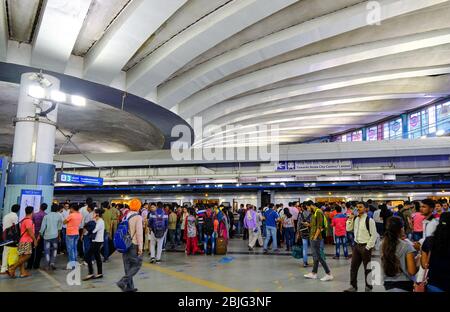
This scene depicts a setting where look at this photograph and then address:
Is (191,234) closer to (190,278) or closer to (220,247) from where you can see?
(220,247)

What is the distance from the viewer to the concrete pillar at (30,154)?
8.41 meters

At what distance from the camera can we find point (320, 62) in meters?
9.84

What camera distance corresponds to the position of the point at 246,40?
8.83 metres

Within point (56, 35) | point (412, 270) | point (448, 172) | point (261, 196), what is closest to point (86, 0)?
point (56, 35)

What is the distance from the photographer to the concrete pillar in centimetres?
841

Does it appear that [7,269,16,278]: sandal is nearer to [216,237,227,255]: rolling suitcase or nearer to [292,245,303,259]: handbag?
[216,237,227,255]: rolling suitcase

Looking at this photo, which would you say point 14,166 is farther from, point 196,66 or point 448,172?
point 448,172

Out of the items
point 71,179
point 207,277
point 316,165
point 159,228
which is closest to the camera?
point 207,277

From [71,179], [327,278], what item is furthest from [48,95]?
[327,278]

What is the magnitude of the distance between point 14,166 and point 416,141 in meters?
17.1

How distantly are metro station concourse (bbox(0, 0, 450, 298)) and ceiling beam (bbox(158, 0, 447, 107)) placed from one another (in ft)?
0.15

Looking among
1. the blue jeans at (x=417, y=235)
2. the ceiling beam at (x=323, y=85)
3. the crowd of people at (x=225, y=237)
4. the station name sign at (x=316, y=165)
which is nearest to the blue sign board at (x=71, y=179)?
the crowd of people at (x=225, y=237)

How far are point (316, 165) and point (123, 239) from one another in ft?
47.4

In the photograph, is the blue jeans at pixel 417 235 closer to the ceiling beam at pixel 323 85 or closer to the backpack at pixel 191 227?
the ceiling beam at pixel 323 85
